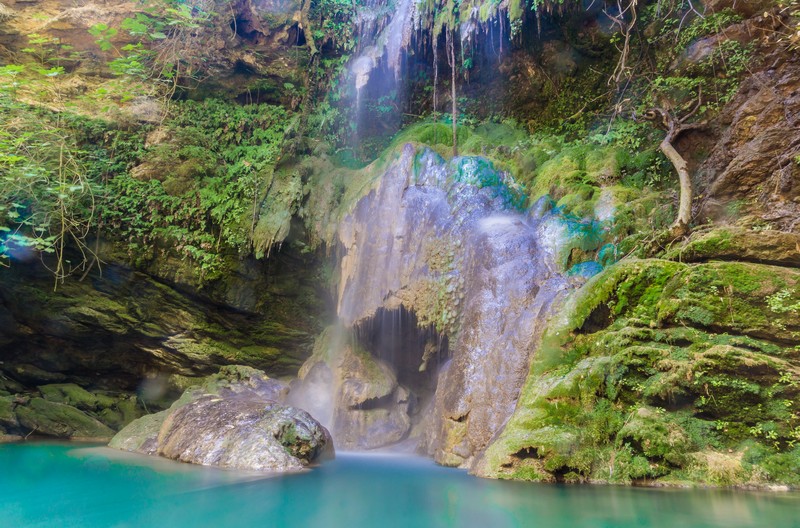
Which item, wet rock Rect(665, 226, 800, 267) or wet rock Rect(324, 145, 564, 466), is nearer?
wet rock Rect(665, 226, 800, 267)

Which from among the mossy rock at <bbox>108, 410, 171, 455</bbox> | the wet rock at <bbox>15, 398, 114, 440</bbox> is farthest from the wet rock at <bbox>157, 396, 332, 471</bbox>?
the wet rock at <bbox>15, 398, 114, 440</bbox>

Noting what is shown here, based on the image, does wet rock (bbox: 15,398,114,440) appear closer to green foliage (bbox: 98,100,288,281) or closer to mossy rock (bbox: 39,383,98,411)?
mossy rock (bbox: 39,383,98,411)

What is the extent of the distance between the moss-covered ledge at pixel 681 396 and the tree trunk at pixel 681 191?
5.16ft

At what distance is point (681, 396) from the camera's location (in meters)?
4.60

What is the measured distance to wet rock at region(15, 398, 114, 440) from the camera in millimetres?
9867

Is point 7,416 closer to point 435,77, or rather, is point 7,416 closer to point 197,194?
point 197,194

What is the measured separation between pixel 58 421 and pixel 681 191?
13065 mm

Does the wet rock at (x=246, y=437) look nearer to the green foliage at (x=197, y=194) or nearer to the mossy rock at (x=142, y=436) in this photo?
the mossy rock at (x=142, y=436)

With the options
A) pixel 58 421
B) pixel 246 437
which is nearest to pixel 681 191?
pixel 246 437

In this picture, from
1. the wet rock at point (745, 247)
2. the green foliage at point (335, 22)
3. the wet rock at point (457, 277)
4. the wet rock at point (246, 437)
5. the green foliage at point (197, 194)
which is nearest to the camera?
the wet rock at point (745, 247)

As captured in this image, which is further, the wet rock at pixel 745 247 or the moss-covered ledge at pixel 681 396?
the wet rock at pixel 745 247

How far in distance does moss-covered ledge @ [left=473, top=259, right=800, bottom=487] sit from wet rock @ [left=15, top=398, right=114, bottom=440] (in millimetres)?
9348

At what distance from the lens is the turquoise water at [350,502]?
127 inches

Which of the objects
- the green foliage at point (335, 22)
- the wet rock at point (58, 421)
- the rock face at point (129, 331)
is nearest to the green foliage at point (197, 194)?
the rock face at point (129, 331)
